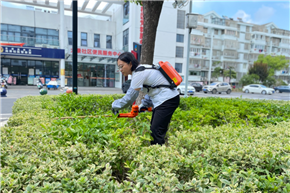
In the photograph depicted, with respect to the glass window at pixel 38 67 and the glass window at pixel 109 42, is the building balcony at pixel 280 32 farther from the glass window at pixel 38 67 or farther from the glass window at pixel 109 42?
the glass window at pixel 38 67

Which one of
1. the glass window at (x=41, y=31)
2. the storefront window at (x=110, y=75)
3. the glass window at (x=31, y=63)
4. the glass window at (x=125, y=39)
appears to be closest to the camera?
the glass window at (x=125, y=39)

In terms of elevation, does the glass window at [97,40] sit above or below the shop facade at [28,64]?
above

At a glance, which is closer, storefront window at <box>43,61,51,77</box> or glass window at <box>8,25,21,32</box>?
glass window at <box>8,25,21,32</box>

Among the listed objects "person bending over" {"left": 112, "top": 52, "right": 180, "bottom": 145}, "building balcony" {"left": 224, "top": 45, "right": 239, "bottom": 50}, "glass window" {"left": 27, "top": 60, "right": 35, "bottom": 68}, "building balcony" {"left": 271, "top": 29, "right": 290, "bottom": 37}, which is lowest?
"person bending over" {"left": 112, "top": 52, "right": 180, "bottom": 145}

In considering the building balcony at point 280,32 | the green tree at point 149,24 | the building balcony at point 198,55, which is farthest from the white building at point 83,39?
the building balcony at point 280,32

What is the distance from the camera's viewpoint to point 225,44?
42906 mm

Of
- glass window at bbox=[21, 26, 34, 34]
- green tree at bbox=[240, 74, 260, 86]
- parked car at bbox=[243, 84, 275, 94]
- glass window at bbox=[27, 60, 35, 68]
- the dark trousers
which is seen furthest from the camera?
green tree at bbox=[240, 74, 260, 86]

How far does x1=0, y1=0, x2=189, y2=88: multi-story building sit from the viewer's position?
2338cm

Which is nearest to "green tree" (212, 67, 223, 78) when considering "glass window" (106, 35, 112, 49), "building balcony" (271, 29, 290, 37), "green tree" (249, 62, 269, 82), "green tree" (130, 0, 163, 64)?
"green tree" (249, 62, 269, 82)

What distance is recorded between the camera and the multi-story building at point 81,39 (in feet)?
76.7

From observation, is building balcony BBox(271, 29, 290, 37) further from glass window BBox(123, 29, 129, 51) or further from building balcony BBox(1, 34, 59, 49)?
building balcony BBox(1, 34, 59, 49)

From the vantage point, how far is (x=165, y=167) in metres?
1.62

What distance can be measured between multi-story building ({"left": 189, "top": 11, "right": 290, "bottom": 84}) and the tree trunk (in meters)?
34.7

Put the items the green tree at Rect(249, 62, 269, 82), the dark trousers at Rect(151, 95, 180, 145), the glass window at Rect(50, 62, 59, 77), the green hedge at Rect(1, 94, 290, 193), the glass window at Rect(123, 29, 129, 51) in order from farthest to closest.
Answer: the green tree at Rect(249, 62, 269, 82) < the glass window at Rect(50, 62, 59, 77) < the glass window at Rect(123, 29, 129, 51) < the dark trousers at Rect(151, 95, 180, 145) < the green hedge at Rect(1, 94, 290, 193)
